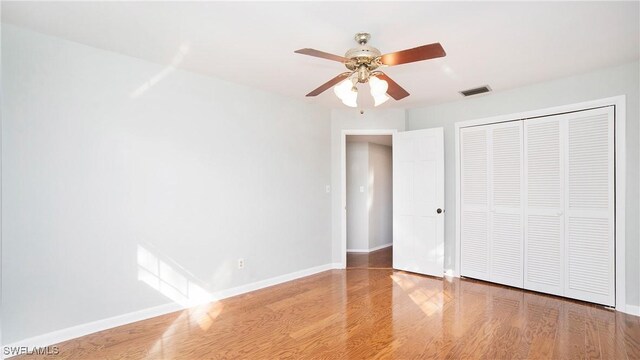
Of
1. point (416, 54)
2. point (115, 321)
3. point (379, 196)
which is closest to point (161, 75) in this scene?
point (115, 321)

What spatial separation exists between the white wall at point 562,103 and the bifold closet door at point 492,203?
0.56 ft

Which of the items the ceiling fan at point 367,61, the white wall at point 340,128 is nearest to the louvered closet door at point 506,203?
the white wall at point 340,128

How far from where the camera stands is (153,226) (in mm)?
2863

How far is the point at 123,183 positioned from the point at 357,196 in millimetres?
3897

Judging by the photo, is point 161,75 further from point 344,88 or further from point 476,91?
point 476,91

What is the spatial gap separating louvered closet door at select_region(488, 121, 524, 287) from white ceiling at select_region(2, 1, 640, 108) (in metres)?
0.83

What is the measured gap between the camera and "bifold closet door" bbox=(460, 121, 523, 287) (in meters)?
3.62

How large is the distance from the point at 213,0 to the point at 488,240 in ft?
12.7

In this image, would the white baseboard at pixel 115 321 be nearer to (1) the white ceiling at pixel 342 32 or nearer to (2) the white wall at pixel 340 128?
(2) the white wall at pixel 340 128

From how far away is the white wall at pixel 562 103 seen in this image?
2881 millimetres

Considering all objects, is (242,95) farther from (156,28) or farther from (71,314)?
(71,314)

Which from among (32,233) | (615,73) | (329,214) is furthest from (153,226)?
(615,73)

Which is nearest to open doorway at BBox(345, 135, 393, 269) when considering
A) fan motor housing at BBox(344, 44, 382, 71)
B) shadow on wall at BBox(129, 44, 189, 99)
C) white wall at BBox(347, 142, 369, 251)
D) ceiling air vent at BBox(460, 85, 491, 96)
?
white wall at BBox(347, 142, 369, 251)

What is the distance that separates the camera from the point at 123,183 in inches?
106
